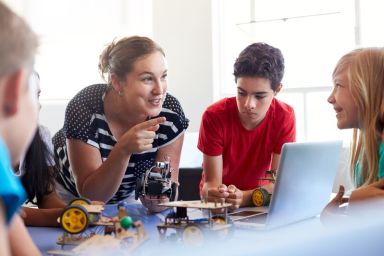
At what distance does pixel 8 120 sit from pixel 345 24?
3.67 m

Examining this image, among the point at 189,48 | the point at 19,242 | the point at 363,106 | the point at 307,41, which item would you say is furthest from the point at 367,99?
the point at 189,48

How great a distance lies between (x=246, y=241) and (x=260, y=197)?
0.55 meters

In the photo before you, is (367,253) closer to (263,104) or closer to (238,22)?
(263,104)

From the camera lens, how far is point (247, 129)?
6.62 ft

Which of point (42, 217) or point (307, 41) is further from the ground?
point (307, 41)

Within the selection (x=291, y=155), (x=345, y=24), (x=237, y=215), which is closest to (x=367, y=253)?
(x=291, y=155)

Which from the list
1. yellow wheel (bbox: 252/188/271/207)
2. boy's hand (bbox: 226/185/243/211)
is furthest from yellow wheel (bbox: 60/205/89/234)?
yellow wheel (bbox: 252/188/271/207)

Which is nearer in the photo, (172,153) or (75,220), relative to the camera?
(75,220)

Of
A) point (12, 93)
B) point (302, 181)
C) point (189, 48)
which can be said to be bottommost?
point (302, 181)

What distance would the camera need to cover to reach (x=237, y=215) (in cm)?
142

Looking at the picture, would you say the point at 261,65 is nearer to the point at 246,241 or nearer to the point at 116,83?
the point at 116,83

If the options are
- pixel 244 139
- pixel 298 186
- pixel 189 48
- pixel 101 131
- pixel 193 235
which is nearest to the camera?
pixel 193 235

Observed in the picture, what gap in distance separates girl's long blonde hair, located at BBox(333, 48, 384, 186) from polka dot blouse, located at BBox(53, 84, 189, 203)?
61cm

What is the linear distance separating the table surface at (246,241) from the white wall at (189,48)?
2570 millimetres
